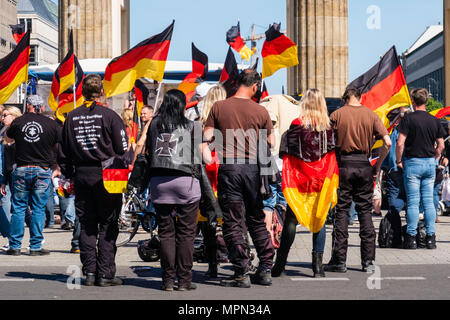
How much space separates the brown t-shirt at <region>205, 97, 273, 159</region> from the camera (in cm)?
807

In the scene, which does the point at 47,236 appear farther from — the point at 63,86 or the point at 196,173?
the point at 196,173

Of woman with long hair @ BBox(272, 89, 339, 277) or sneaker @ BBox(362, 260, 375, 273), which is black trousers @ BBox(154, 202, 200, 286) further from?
sneaker @ BBox(362, 260, 375, 273)

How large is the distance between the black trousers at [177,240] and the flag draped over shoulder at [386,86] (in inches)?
158

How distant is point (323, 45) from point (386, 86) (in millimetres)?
15368

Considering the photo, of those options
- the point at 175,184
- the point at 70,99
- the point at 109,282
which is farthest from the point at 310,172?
the point at 70,99

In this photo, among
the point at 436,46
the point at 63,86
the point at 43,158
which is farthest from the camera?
the point at 436,46

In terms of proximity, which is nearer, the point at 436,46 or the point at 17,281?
the point at 17,281

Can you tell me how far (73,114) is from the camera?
27.5ft

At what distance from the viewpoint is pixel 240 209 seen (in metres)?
8.07

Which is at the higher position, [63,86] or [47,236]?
[63,86]

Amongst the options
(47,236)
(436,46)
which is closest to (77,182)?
(47,236)

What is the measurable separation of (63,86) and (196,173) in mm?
6860

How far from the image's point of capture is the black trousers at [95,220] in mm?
8219
